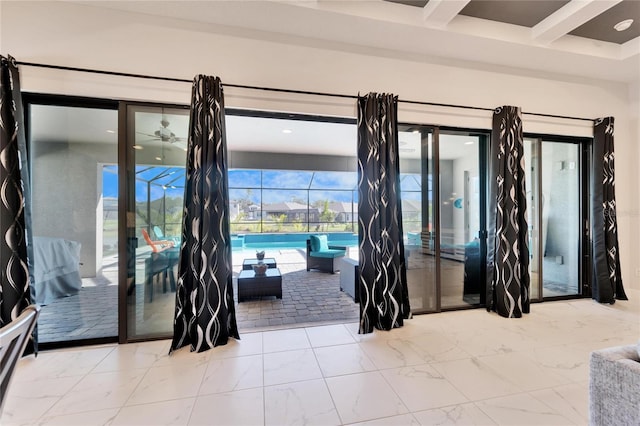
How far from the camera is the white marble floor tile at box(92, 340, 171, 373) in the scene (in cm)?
207

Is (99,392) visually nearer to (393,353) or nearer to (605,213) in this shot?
(393,353)

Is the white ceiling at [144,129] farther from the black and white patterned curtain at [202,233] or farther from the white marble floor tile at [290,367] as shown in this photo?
the white marble floor tile at [290,367]

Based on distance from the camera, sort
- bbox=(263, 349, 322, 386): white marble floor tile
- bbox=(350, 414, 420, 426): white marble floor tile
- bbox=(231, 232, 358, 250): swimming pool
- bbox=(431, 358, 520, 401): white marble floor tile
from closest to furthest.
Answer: bbox=(350, 414, 420, 426): white marble floor tile, bbox=(431, 358, 520, 401): white marble floor tile, bbox=(263, 349, 322, 386): white marble floor tile, bbox=(231, 232, 358, 250): swimming pool

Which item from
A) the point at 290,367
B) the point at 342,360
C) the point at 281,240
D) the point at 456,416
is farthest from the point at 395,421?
the point at 281,240

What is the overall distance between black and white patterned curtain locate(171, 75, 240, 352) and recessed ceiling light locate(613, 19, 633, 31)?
3898mm

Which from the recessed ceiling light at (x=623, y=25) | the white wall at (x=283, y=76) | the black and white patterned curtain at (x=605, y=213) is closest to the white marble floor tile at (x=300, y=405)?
the white wall at (x=283, y=76)

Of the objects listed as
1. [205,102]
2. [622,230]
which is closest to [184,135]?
[205,102]

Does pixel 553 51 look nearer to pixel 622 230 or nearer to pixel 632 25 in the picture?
pixel 632 25

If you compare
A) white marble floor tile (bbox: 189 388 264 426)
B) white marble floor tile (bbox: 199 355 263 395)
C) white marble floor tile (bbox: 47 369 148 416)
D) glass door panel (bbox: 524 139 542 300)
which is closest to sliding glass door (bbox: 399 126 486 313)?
glass door panel (bbox: 524 139 542 300)

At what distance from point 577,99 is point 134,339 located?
5612 millimetres

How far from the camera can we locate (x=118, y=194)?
2379mm

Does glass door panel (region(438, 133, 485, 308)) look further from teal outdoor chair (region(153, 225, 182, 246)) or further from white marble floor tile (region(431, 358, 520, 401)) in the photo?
teal outdoor chair (region(153, 225, 182, 246))

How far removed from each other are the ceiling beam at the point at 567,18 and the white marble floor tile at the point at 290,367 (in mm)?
3698

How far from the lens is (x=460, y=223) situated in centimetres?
327
